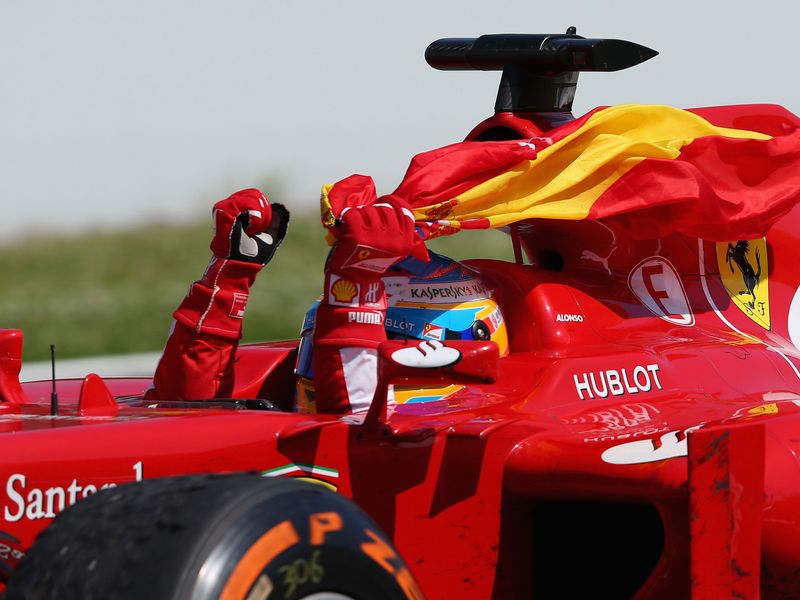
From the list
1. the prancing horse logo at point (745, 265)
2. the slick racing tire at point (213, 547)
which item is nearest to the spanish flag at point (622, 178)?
the prancing horse logo at point (745, 265)

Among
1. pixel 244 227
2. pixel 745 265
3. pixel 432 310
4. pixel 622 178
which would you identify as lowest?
pixel 432 310

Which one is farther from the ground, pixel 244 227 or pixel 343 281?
pixel 244 227

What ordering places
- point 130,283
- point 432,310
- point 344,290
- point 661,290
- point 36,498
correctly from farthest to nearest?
point 130,283 → point 661,290 → point 432,310 → point 344,290 → point 36,498

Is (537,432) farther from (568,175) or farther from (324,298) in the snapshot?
(568,175)

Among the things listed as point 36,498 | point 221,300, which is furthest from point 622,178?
point 36,498

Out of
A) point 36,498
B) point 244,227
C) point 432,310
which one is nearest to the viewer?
point 36,498

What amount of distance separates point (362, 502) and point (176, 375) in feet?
3.93

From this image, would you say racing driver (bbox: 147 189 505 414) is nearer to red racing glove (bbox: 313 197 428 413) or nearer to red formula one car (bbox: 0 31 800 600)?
red racing glove (bbox: 313 197 428 413)

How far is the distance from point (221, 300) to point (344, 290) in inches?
24.7

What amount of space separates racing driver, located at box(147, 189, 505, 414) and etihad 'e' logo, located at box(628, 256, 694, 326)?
62 cm

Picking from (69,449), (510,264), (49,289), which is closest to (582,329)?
(510,264)

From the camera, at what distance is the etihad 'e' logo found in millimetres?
4715

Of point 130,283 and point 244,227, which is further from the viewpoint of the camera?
point 130,283

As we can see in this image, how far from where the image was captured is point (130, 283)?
1588cm
